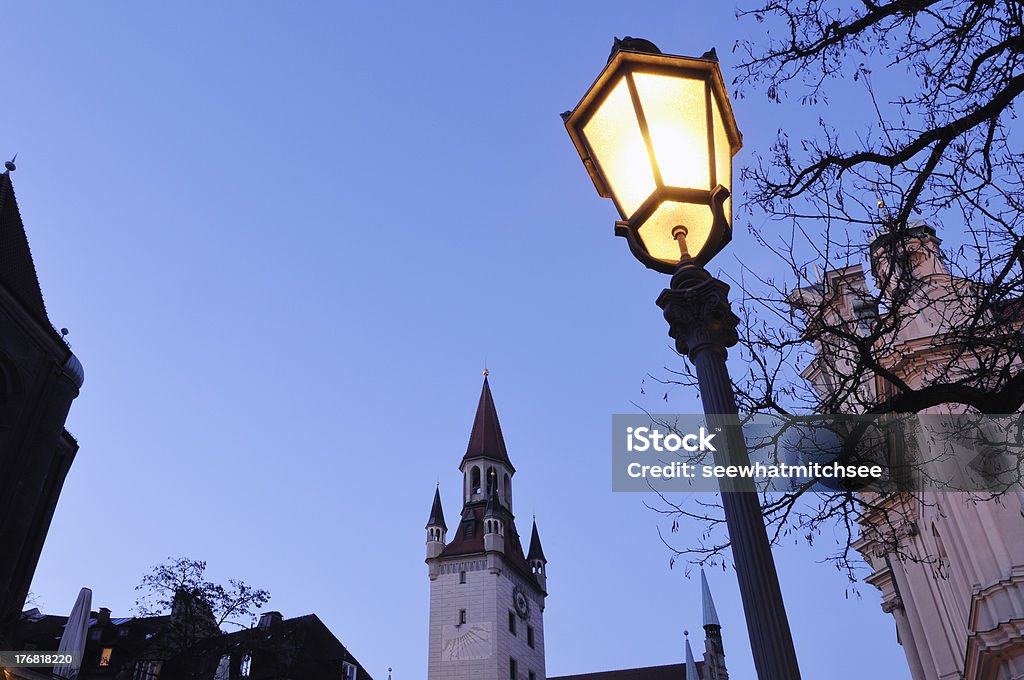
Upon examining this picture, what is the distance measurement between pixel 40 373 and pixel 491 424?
49143mm

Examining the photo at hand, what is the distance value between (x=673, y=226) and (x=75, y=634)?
35.0 meters

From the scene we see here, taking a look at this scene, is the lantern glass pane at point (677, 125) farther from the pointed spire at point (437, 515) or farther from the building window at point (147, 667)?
the pointed spire at point (437, 515)

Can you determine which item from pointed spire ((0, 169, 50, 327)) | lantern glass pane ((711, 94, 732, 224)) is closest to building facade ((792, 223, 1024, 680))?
lantern glass pane ((711, 94, 732, 224))

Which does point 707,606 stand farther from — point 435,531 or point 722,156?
point 722,156

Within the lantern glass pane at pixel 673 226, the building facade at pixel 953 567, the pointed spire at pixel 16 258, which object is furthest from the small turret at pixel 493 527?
the lantern glass pane at pixel 673 226

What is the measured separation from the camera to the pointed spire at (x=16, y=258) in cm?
3189

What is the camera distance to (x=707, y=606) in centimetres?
7888

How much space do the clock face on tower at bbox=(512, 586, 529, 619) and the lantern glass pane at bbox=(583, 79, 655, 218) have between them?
6388cm

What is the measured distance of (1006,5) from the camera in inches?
272

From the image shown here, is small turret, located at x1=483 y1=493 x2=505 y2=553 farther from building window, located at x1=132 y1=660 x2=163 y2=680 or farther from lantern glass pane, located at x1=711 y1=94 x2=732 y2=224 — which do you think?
lantern glass pane, located at x1=711 y1=94 x2=732 y2=224

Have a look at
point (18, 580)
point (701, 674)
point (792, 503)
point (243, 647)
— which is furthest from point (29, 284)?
point (701, 674)

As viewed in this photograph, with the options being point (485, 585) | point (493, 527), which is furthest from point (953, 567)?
point (493, 527)

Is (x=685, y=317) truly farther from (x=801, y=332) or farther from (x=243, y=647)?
(x=243, y=647)

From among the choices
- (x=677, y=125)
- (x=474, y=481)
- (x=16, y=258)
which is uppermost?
(x=474, y=481)
